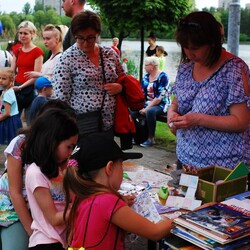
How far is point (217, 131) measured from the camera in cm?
221

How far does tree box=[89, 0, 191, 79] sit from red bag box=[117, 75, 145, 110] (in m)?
4.28

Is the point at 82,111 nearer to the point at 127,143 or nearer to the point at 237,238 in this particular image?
the point at 127,143

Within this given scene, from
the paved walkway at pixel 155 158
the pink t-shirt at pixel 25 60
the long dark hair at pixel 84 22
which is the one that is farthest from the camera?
the pink t-shirt at pixel 25 60

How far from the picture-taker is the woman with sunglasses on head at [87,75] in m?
2.99

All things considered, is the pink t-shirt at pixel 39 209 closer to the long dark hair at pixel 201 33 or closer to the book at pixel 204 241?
the book at pixel 204 241

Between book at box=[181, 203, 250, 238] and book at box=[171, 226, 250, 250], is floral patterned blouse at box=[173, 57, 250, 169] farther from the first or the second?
book at box=[171, 226, 250, 250]

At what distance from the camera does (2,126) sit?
4996 mm

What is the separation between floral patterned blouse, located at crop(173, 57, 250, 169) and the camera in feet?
7.15

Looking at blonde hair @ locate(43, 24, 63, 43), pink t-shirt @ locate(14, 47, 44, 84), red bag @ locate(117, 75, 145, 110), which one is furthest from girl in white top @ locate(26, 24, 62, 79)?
red bag @ locate(117, 75, 145, 110)

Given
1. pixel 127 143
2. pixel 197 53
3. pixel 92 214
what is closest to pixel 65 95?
pixel 127 143

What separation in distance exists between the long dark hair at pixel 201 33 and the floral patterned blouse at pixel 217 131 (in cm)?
10

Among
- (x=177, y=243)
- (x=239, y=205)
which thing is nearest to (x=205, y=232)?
(x=177, y=243)

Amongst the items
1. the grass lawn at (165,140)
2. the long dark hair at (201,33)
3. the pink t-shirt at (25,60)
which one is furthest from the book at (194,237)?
the grass lawn at (165,140)

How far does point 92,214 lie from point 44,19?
11.0m
